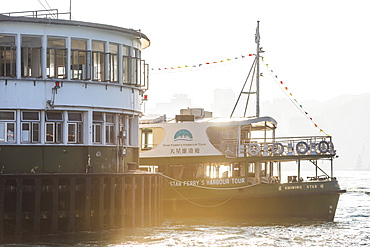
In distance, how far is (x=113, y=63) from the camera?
3391cm

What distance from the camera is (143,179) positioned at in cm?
3177

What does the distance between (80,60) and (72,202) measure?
21.9 ft

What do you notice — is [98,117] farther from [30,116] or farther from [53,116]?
[30,116]

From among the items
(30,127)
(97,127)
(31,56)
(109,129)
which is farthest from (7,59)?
(109,129)

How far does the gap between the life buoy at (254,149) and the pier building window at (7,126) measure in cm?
1367

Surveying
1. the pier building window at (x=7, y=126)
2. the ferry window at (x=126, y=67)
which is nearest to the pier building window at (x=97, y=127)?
the ferry window at (x=126, y=67)

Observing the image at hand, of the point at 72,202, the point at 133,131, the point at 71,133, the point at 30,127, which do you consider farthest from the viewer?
the point at 133,131

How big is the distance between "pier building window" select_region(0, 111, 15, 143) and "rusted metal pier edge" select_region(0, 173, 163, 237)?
9.98ft

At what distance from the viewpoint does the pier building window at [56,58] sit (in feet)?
105

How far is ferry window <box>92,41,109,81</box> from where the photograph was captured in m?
33.2

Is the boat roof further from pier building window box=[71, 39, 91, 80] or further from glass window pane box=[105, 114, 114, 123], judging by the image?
pier building window box=[71, 39, 91, 80]

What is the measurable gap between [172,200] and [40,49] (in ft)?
38.9

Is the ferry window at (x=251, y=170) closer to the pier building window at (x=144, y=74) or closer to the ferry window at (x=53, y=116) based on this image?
the pier building window at (x=144, y=74)

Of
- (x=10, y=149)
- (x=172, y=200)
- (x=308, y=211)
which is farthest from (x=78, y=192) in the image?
(x=308, y=211)
